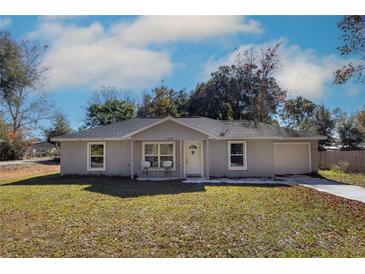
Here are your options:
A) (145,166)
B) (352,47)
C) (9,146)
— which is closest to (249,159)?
(145,166)

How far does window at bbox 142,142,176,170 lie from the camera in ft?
54.4

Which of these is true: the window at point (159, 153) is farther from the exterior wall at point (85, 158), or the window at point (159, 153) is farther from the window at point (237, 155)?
the window at point (237, 155)

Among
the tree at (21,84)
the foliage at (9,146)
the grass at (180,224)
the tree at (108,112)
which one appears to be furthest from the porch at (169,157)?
the tree at (21,84)

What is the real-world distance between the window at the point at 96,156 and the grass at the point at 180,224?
4972 millimetres

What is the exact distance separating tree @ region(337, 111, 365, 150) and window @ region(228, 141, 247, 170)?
68.8 feet

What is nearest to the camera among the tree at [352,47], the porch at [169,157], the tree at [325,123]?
the tree at [352,47]

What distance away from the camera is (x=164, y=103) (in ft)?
120

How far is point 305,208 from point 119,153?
34.8 ft

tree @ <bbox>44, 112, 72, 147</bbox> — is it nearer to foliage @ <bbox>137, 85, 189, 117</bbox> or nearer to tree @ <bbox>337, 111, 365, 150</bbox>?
foliage @ <bbox>137, 85, 189, 117</bbox>

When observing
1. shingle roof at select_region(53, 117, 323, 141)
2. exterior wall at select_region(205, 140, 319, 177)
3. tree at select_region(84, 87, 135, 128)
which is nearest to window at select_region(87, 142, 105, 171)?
Result: shingle roof at select_region(53, 117, 323, 141)

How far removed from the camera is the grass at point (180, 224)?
5739 millimetres

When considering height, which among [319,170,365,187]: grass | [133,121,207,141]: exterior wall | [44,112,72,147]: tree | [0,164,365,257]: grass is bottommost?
[0,164,365,257]: grass

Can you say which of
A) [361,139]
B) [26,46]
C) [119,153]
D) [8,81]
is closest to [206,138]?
[119,153]

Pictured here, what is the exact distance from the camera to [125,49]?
12250 mm
